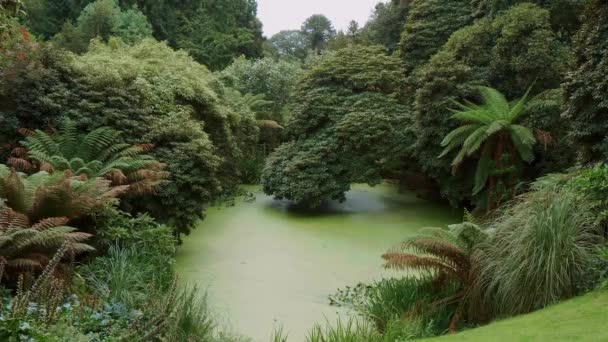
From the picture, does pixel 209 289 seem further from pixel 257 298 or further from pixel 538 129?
pixel 538 129

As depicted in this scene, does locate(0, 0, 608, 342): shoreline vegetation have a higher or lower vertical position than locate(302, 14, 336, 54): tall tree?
lower

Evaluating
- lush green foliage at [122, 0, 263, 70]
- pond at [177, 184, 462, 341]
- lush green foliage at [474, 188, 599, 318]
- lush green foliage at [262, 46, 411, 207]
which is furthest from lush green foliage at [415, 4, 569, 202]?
lush green foliage at [122, 0, 263, 70]

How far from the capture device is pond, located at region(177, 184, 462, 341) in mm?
6352

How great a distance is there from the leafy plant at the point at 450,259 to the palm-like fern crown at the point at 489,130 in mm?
3597

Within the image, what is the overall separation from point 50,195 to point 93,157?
2029mm

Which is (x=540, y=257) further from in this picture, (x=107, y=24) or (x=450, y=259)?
(x=107, y=24)

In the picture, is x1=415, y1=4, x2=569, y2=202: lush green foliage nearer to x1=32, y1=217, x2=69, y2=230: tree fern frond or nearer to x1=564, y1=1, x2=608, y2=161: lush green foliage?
x1=564, y1=1, x2=608, y2=161: lush green foliage

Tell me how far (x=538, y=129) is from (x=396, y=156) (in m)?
2.90

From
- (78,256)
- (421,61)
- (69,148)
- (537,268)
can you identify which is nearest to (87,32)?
(421,61)

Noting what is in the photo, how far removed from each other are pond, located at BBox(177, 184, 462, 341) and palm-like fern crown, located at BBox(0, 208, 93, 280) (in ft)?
5.87

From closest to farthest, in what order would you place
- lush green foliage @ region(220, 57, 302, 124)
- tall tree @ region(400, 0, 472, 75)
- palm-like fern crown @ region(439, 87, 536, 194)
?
palm-like fern crown @ region(439, 87, 536, 194), tall tree @ region(400, 0, 472, 75), lush green foliage @ region(220, 57, 302, 124)

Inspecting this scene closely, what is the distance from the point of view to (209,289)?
22.6ft

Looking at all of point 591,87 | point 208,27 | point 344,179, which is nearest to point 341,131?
point 344,179

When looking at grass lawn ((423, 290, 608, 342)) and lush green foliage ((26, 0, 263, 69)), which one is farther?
lush green foliage ((26, 0, 263, 69))
